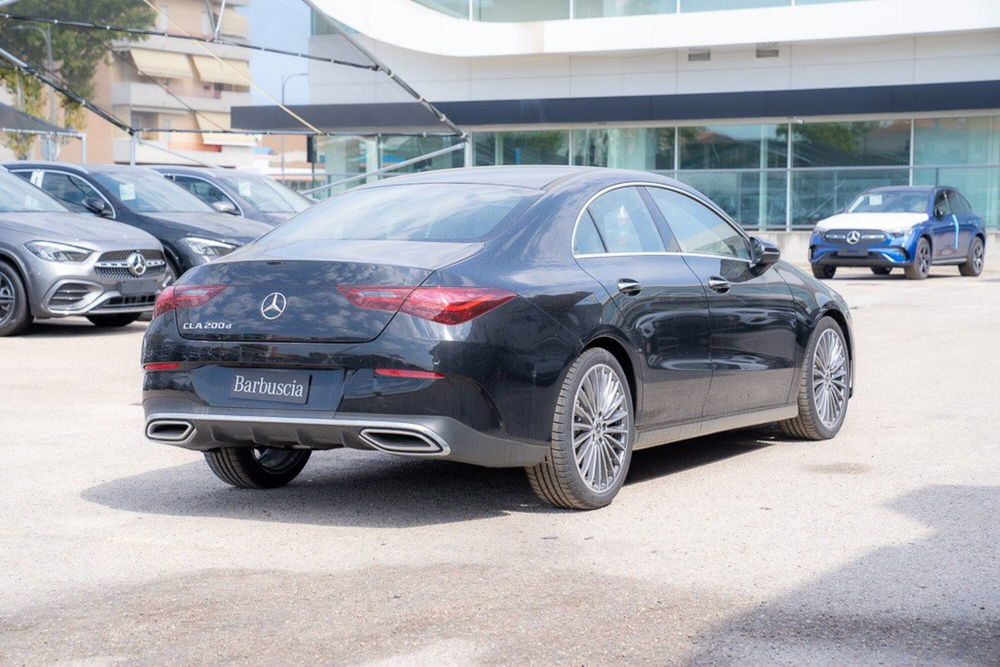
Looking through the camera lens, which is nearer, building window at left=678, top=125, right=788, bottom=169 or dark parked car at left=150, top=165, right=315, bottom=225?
dark parked car at left=150, top=165, right=315, bottom=225

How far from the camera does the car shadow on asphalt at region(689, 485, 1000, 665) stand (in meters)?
4.57

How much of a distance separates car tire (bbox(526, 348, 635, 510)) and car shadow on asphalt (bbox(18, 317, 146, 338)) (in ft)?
33.2

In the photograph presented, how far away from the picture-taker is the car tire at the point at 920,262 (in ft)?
87.9

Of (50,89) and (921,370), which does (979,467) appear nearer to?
(921,370)

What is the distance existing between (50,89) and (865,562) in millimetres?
24969

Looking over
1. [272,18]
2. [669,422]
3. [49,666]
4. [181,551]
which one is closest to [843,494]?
[669,422]

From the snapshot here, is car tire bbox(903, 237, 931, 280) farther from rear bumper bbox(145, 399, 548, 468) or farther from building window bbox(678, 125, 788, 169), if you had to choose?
rear bumper bbox(145, 399, 548, 468)

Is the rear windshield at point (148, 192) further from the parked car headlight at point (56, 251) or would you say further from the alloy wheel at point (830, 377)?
the alloy wheel at point (830, 377)

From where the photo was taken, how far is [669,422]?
7457 mm

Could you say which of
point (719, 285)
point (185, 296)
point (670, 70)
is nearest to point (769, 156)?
point (670, 70)

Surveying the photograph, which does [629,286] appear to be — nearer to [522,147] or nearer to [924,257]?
[924,257]

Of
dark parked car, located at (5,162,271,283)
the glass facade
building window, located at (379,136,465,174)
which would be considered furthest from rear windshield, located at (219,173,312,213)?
building window, located at (379,136,465,174)

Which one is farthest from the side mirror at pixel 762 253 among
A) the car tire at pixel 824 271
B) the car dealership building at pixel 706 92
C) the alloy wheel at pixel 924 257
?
the car dealership building at pixel 706 92

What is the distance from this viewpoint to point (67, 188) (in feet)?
58.8
